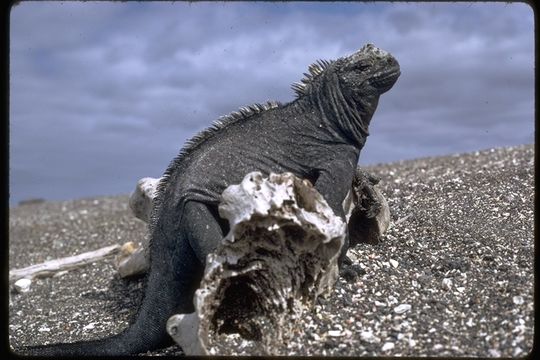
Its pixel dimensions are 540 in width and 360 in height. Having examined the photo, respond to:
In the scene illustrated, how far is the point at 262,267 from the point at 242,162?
0.99m

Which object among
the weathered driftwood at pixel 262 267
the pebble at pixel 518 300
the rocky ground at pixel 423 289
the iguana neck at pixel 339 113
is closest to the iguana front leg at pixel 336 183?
the iguana neck at pixel 339 113

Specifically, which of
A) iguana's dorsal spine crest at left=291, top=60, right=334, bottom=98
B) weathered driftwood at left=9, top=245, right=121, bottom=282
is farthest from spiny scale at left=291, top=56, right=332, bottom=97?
weathered driftwood at left=9, top=245, right=121, bottom=282

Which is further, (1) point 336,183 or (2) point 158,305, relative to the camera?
(2) point 158,305

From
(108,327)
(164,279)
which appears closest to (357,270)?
(164,279)

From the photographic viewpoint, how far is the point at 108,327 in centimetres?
642

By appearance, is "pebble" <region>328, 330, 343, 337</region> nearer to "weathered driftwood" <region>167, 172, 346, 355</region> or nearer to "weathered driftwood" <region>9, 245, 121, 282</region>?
"weathered driftwood" <region>167, 172, 346, 355</region>

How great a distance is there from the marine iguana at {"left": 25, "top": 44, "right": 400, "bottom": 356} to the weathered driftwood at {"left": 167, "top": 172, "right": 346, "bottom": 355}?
442mm

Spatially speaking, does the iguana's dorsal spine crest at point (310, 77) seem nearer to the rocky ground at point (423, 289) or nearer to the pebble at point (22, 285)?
the rocky ground at point (423, 289)

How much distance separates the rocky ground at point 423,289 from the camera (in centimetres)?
462

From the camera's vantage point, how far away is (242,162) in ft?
16.9

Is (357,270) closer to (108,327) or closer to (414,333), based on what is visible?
(414,333)

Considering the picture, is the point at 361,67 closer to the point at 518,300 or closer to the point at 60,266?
the point at 518,300

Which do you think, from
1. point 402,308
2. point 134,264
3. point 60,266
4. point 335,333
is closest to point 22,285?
point 60,266

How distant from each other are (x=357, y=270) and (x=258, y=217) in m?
1.61
